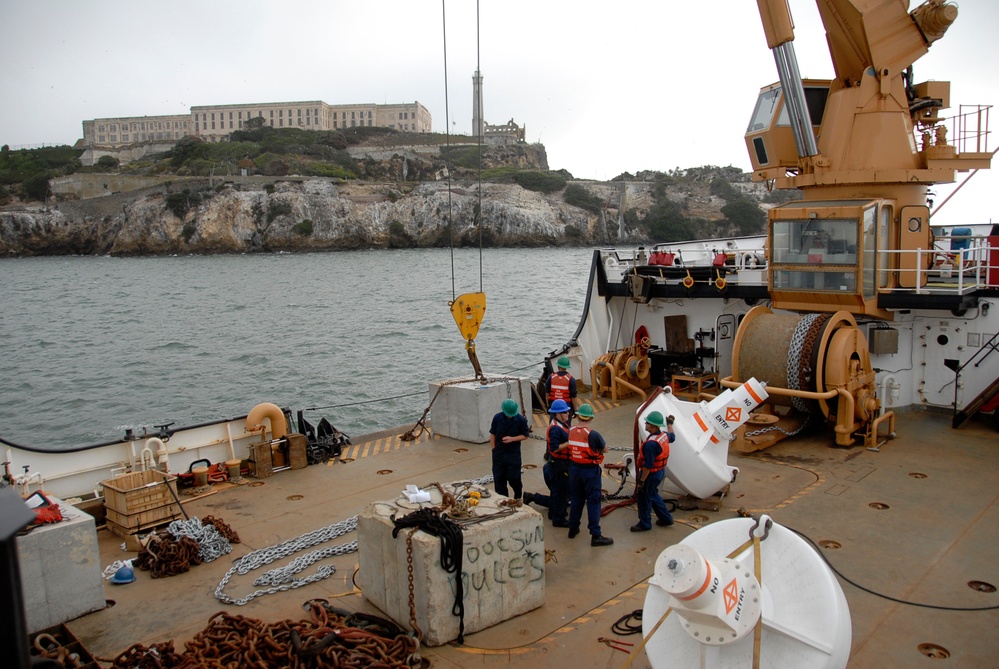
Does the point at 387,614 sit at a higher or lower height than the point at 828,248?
lower

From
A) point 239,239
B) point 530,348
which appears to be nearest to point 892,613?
point 530,348

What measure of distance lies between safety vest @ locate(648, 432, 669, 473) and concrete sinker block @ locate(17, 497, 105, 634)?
5126 mm

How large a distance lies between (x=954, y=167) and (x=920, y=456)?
499cm

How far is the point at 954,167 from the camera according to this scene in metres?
12.0

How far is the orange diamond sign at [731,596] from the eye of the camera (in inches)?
156

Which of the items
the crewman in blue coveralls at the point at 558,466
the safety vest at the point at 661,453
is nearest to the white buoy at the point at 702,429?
the safety vest at the point at 661,453

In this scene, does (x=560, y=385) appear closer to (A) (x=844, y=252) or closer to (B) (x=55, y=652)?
(A) (x=844, y=252)

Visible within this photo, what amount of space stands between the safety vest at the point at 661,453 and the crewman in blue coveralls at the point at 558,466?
877 millimetres

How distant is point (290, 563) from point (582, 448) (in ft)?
9.93

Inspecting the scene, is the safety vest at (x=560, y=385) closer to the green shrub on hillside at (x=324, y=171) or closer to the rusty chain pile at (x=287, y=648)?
the rusty chain pile at (x=287, y=648)

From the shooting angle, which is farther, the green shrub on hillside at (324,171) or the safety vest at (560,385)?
the green shrub on hillside at (324,171)

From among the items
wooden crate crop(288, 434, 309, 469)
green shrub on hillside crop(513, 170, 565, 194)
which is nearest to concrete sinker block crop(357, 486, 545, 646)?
wooden crate crop(288, 434, 309, 469)

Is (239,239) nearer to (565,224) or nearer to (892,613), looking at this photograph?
(565,224)

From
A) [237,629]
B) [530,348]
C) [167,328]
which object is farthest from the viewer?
[167,328]
